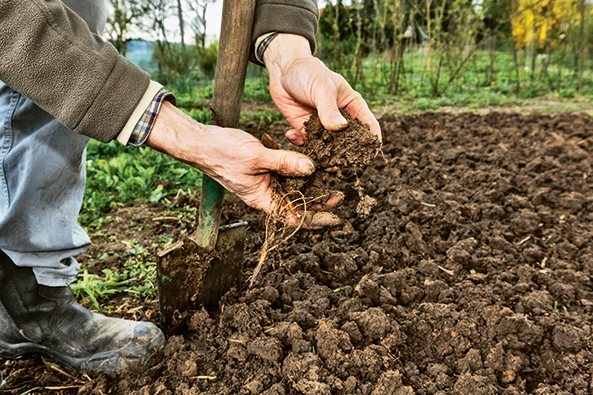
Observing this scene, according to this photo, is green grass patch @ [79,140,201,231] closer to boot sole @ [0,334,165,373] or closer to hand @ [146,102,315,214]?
boot sole @ [0,334,165,373]

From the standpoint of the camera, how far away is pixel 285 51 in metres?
1.73

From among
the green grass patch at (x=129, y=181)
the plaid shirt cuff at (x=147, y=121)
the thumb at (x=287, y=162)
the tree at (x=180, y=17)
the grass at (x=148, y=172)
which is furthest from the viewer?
the tree at (x=180, y=17)

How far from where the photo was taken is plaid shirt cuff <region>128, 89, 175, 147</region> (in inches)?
52.7

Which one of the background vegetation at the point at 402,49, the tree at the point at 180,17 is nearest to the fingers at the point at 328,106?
the background vegetation at the point at 402,49

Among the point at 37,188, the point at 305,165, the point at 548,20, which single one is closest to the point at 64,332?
the point at 37,188

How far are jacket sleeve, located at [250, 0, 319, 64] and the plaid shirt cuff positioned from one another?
586mm

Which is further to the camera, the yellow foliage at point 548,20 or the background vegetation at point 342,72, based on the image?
the yellow foliage at point 548,20

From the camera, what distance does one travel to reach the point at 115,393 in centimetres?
153

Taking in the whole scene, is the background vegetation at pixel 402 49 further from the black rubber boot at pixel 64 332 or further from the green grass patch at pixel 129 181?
the black rubber boot at pixel 64 332

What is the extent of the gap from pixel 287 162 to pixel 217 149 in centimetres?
25

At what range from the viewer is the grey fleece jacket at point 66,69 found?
45.4 inches

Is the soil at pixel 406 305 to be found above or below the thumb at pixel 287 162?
below

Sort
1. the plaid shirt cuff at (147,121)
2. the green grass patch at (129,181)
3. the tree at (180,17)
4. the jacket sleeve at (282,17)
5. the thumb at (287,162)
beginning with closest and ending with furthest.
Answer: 1. the plaid shirt cuff at (147,121)
2. the thumb at (287,162)
3. the jacket sleeve at (282,17)
4. the green grass patch at (129,181)
5. the tree at (180,17)

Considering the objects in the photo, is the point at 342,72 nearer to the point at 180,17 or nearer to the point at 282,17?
the point at 180,17
